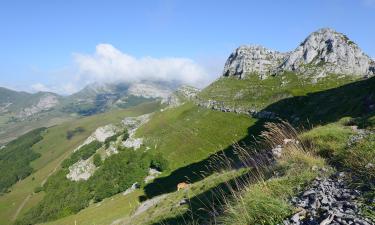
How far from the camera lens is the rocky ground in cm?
870

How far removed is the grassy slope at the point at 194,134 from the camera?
14888 centimetres

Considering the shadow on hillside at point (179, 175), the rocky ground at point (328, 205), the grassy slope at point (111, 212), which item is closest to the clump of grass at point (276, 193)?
the rocky ground at point (328, 205)

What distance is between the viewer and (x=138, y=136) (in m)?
196

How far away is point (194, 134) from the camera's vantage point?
166125 mm

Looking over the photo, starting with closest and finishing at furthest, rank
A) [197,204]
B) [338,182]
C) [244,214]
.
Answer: [244,214]
[338,182]
[197,204]

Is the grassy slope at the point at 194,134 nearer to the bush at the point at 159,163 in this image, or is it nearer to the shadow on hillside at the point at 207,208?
the bush at the point at 159,163

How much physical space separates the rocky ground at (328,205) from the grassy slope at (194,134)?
125 metres

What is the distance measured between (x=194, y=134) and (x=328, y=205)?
513 feet

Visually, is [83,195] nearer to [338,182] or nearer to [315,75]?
[315,75]

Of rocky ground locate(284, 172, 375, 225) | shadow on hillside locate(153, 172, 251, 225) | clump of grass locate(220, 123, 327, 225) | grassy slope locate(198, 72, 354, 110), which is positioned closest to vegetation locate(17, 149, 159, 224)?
grassy slope locate(198, 72, 354, 110)

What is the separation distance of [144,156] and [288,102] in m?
66.9

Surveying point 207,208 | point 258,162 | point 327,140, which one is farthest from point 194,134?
point 258,162

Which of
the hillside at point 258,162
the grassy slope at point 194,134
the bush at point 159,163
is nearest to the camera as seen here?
the hillside at point 258,162

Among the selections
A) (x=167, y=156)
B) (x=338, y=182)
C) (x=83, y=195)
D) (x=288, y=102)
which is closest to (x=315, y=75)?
(x=288, y=102)
